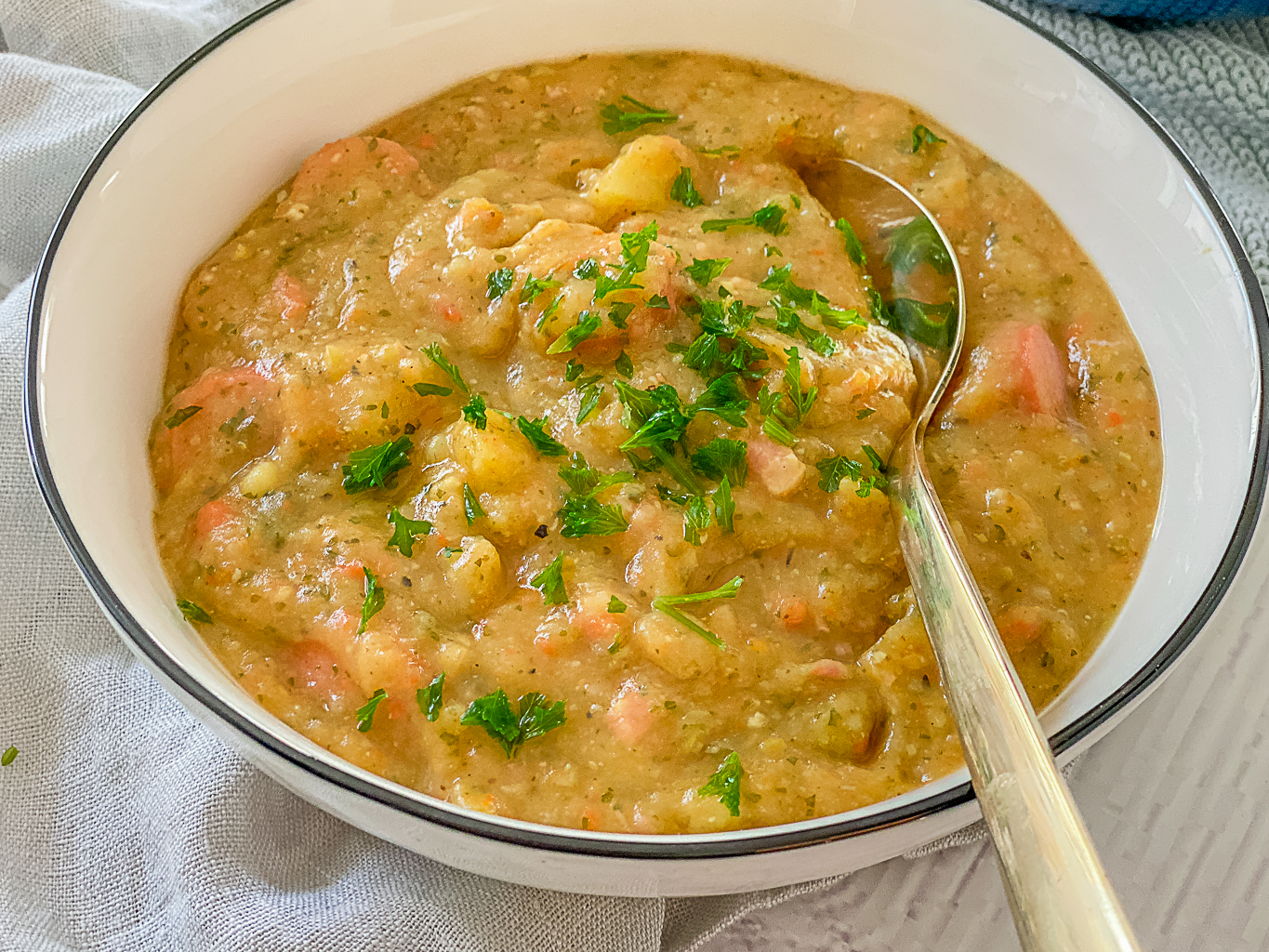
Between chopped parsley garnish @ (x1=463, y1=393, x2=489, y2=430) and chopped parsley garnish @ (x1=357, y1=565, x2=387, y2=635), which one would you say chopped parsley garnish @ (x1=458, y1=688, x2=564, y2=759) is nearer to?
chopped parsley garnish @ (x1=357, y1=565, x2=387, y2=635)

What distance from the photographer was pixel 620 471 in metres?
2.18

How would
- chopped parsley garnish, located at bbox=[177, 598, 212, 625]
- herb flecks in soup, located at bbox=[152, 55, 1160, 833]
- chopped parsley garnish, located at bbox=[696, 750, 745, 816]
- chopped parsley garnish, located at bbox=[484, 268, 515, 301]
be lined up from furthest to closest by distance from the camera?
chopped parsley garnish, located at bbox=[484, 268, 515, 301] < chopped parsley garnish, located at bbox=[177, 598, 212, 625] < herb flecks in soup, located at bbox=[152, 55, 1160, 833] < chopped parsley garnish, located at bbox=[696, 750, 745, 816]

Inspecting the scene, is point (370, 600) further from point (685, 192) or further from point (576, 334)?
point (685, 192)

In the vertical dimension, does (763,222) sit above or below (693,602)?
above

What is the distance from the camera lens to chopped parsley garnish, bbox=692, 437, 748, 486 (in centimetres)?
216

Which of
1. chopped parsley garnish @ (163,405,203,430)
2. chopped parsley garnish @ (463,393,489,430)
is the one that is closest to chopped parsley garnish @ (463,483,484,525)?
chopped parsley garnish @ (463,393,489,430)

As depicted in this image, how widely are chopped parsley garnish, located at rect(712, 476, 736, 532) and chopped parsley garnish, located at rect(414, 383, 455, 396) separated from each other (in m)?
0.58

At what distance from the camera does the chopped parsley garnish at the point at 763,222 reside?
102 inches

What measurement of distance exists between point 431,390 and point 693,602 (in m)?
0.66

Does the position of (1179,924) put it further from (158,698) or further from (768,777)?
(158,698)

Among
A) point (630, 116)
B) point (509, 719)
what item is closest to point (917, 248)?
point (630, 116)

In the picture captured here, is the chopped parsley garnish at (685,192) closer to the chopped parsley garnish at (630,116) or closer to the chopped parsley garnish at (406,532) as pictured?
the chopped parsley garnish at (630,116)

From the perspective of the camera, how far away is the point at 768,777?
1.87 metres

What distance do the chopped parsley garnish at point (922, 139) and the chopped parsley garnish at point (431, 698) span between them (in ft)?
5.79
